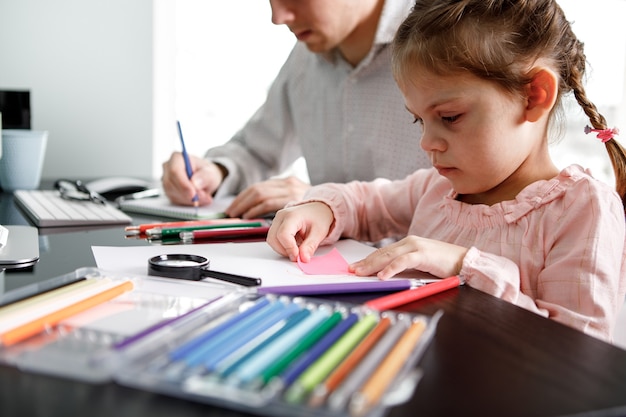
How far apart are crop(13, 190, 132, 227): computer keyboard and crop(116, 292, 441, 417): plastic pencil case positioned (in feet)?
2.12

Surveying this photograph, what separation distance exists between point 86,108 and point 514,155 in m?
1.36

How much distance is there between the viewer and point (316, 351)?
0.44 meters

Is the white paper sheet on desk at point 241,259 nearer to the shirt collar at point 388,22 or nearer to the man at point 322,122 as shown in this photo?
the man at point 322,122

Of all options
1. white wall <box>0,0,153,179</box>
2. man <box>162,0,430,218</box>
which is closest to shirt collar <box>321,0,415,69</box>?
man <box>162,0,430,218</box>

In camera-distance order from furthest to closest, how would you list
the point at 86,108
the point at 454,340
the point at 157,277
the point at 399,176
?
the point at 86,108 < the point at 399,176 < the point at 157,277 < the point at 454,340

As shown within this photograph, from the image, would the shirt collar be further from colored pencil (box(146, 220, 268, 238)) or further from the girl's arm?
the girl's arm

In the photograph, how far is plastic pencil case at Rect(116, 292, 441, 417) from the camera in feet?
1.26

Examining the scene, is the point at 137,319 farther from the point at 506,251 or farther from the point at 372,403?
the point at 506,251

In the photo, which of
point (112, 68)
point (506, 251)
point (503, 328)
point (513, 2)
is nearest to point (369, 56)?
point (513, 2)

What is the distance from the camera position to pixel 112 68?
6.27 feet

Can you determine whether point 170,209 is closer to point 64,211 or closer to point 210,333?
point 64,211

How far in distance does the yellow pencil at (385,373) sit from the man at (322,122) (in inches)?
28.4

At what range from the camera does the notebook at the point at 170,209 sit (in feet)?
3.95

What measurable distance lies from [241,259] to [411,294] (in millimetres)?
251
